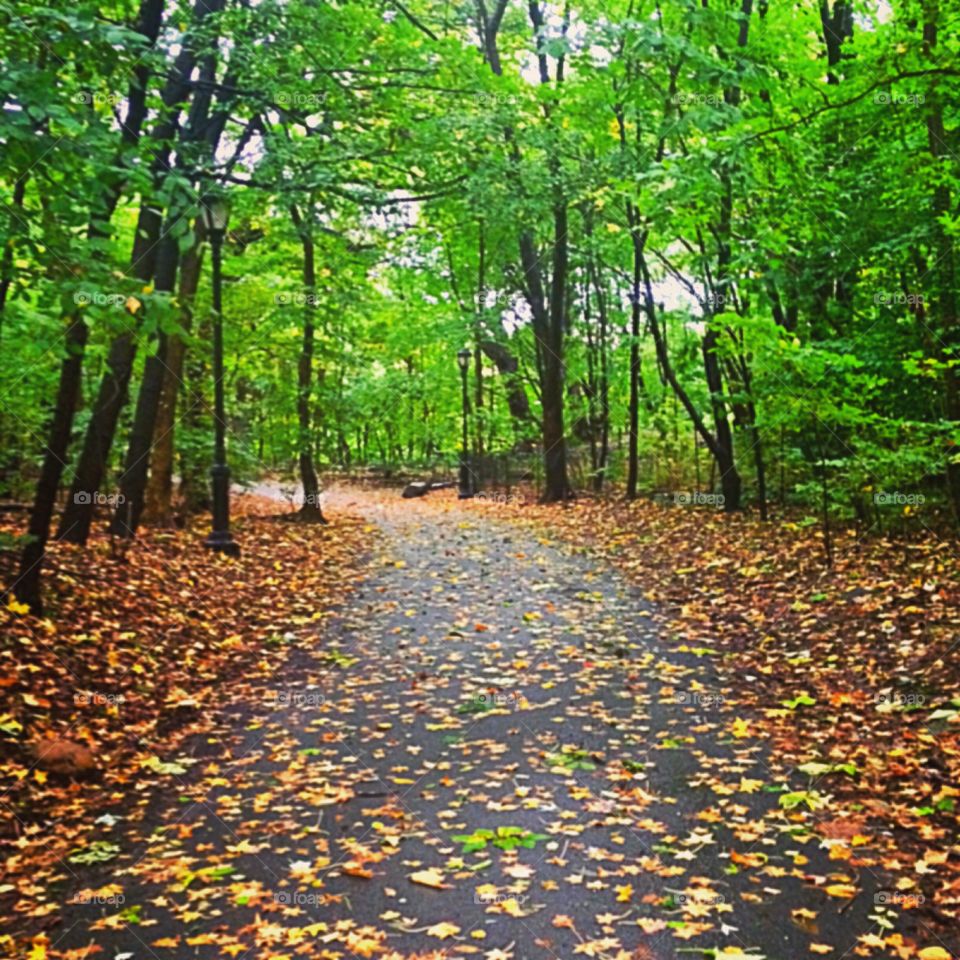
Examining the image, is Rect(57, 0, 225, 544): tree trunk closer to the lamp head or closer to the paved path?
the lamp head

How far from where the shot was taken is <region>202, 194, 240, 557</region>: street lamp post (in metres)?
11.4

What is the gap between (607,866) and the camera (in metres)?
4.34

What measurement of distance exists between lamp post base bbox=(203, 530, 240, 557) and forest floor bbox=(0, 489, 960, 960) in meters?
1.47

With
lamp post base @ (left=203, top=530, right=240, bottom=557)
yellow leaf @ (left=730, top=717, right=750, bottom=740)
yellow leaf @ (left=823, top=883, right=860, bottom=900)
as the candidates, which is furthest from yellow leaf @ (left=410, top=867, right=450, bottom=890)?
lamp post base @ (left=203, top=530, right=240, bottom=557)

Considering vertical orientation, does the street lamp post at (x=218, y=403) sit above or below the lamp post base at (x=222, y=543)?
above

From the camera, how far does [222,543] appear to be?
480 inches

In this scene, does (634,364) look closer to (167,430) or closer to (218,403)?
(218,403)

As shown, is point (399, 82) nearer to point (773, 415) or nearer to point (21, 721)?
point (773, 415)

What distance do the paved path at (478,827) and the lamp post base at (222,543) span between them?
4214mm

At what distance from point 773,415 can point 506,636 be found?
4.27 metres

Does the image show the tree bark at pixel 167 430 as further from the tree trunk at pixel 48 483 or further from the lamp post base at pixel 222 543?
the tree trunk at pixel 48 483

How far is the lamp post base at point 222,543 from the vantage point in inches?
478

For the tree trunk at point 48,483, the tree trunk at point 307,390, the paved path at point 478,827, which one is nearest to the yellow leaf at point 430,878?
the paved path at point 478,827

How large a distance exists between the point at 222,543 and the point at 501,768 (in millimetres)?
7682
